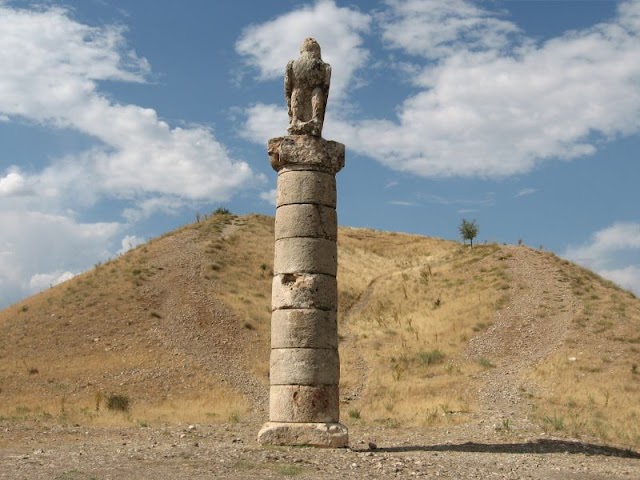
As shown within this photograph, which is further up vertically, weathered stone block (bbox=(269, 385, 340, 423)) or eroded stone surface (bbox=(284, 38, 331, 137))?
eroded stone surface (bbox=(284, 38, 331, 137))

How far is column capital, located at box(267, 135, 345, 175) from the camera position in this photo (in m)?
14.3

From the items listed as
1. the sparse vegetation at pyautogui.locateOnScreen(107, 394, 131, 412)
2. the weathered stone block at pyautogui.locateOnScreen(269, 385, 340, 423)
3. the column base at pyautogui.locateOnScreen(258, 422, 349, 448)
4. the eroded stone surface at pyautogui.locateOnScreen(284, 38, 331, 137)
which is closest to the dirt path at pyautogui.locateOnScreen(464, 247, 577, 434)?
the weathered stone block at pyautogui.locateOnScreen(269, 385, 340, 423)

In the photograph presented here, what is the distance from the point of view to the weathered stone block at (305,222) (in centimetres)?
1419

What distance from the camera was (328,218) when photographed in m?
14.4

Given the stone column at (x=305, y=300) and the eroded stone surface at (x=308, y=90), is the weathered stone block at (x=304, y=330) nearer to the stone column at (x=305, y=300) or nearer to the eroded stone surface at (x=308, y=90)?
the stone column at (x=305, y=300)

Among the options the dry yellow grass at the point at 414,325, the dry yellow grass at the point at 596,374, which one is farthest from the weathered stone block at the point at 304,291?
the dry yellow grass at the point at 596,374

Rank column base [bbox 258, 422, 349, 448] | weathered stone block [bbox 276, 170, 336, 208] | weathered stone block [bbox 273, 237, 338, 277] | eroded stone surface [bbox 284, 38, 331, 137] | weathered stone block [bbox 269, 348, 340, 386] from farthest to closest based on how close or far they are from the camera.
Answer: eroded stone surface [bbox 284, 38, 331, 137] → weathered stone block [bbox 276, 170, 336, 208] → weathered stone block [bbox 273, 237, 338, 277] → weathered stone block [bbox 269, 348, 340, 386] → column base [bbox 258, 422, 349, 448]

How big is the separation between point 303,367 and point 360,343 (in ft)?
56.1

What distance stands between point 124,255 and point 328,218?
2826 centimetres

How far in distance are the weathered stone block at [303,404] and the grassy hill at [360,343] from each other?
4.80 meters

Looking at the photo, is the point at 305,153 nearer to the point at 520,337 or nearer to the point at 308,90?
the point at 308,90

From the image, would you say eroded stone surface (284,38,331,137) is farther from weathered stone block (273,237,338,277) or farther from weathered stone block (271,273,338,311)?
weathered stone block (271,273,338,311)

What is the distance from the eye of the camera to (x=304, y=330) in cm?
1375

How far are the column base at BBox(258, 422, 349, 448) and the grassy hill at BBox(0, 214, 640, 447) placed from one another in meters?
5.07
